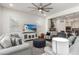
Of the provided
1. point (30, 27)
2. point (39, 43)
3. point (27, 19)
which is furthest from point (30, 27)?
point (39, 43)

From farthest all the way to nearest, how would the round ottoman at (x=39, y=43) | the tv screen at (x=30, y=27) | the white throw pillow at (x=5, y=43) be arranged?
the round ottoman at (x=39, y=43), the tv screen at (x=30, y=27), the white throw pillow at (x=5, y=43)

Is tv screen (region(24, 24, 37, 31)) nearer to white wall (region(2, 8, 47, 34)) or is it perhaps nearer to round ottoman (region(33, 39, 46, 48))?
white wall (region(2, 8, 47, 34))

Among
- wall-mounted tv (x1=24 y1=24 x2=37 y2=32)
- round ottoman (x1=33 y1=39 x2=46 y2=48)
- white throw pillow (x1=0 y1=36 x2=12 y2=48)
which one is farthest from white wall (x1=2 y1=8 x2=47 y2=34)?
white throw pillow (x1=0 y1=36 x2=12 y2=48)

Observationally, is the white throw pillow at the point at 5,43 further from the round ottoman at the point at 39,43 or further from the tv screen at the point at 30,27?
the round ottoman at the point at 39,43

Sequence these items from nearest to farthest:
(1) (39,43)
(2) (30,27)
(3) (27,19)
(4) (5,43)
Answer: (4) (5,43) < (2) (30,27) < (3) (27,19) < (1) (39,43)

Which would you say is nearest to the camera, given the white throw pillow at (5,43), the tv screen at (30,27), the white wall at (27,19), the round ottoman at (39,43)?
the white throw pillow at (5,43)

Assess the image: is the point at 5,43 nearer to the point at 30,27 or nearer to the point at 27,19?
the point at 30,27

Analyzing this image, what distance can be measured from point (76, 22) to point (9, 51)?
2.61m

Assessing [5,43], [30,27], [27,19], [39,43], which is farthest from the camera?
[39,43]

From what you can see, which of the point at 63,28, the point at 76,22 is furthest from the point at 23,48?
the point at 76,22

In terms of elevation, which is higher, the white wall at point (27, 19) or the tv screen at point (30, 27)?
the white wall at point (27, 19)

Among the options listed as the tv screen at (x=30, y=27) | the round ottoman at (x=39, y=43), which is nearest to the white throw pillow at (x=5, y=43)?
the tv screen at (x=30, y=27)

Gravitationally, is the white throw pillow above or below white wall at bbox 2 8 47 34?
below
